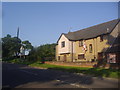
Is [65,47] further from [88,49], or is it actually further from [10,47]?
[10,47]

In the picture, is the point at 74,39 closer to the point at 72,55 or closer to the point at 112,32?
the point at 72,55

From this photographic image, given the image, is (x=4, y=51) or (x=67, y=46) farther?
(x=4, y=51)

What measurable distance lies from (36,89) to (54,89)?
1.11m

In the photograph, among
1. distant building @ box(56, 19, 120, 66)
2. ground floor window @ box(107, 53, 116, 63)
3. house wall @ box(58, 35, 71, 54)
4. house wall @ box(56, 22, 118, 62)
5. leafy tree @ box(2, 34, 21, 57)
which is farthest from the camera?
leafy tree @ box(2, 34, 21, 57)

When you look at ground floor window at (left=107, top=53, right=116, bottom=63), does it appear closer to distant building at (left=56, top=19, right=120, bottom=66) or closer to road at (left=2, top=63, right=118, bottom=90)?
distant building at (left=56, top=19, right=120, bottom=66)

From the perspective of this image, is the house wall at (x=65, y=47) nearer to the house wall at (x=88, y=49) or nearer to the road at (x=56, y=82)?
the house wall at (x=88, y=49)

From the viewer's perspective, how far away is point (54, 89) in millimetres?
10742

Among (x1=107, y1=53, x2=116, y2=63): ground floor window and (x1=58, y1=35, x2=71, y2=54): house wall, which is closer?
(x1=107, y1=53, x2=116, y2=63): ground floor window

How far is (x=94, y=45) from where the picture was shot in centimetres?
3653

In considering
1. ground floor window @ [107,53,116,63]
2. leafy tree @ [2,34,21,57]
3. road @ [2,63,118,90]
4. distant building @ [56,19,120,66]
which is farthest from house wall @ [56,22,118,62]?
leafy tree @ [2,34,21,57]

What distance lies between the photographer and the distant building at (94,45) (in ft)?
101

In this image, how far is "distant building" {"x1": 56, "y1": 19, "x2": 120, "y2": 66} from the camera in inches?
1206

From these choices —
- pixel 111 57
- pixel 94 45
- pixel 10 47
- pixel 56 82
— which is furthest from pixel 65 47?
pixel 10 47

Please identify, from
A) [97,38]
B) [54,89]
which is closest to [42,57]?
[97,38]
